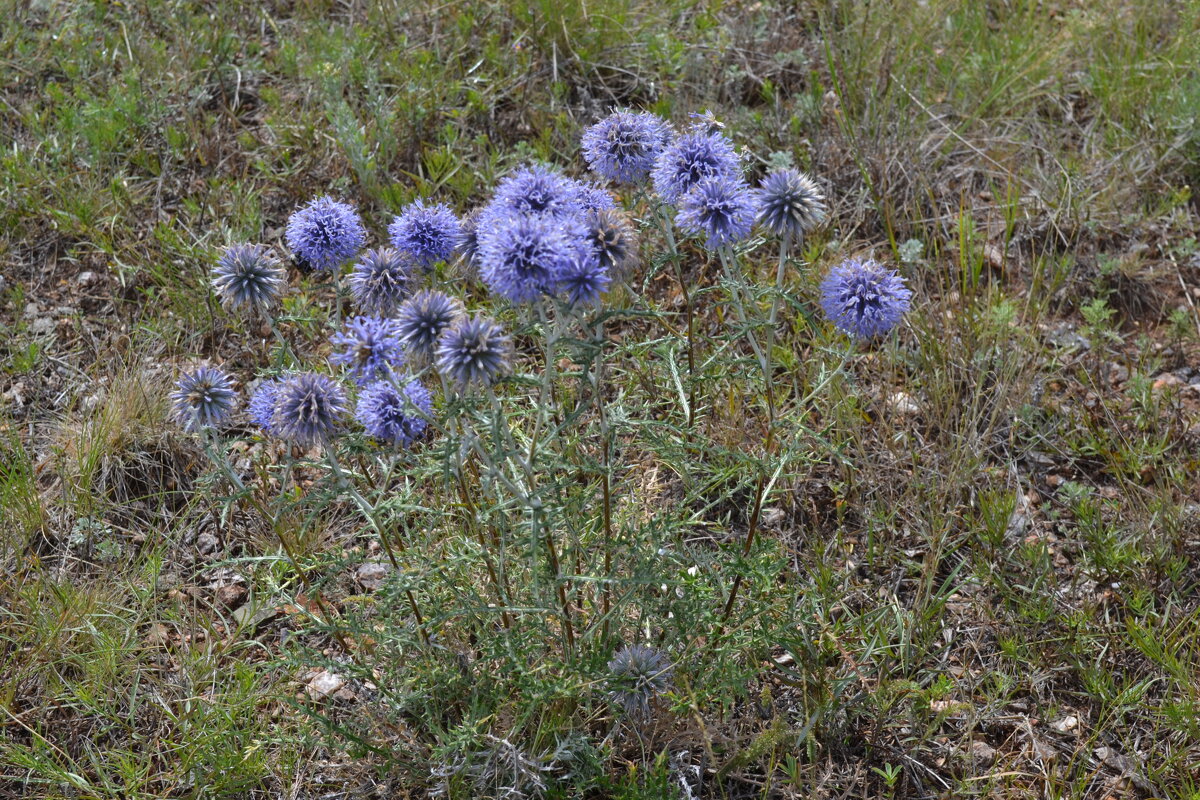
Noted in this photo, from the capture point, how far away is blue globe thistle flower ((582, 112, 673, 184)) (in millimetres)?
3240

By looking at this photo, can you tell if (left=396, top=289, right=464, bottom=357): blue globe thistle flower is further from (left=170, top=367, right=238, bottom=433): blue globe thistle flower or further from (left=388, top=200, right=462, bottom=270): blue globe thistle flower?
(left=170, top=367, right=238, bottom=433): blue globe thistle flower

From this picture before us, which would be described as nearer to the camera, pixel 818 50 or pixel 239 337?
pixel 239 337

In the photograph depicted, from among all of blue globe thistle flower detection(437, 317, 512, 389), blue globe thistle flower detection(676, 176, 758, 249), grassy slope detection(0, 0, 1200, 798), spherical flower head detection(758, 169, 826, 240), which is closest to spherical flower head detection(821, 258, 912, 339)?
spherical flower head detection(758, 169, 826, 240)

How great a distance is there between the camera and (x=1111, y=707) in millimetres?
3559

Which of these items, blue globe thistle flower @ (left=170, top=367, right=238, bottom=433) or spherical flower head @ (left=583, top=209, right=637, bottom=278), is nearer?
spherical flower head @ (left=583, top=209, right=637, bottom=278)

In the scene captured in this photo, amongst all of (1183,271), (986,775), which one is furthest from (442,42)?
(986,775)

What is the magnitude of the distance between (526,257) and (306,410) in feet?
2.89

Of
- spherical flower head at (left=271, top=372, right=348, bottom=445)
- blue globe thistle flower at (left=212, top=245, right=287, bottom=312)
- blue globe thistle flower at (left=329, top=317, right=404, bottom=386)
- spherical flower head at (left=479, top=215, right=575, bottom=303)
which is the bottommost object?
spherical flower head at (left=271, top=372, right=348, bottom=445)

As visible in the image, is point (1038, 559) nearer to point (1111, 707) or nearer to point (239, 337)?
point (1111, 707)

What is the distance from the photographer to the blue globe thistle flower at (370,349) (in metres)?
2.67

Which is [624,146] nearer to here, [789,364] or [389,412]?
[389,412]

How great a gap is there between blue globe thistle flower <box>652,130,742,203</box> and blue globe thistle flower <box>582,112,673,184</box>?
6.5 inches

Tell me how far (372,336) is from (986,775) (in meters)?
2.59

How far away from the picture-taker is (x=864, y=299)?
3037 millimetres
